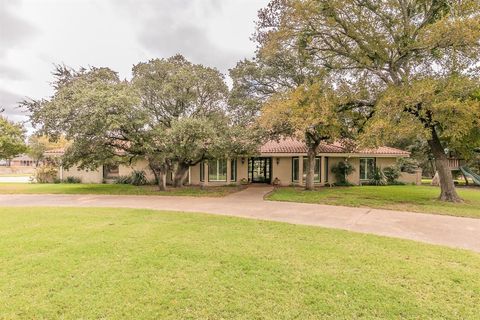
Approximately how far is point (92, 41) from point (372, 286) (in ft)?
64.8

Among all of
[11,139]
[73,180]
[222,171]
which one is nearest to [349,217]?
[222,171]

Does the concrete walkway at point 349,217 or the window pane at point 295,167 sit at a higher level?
the window pane at point 295,167

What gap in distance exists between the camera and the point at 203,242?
6.59 m

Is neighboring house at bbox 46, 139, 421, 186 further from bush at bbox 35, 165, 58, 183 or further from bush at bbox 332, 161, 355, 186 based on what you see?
bush at bbox 35, 165, 58, 183

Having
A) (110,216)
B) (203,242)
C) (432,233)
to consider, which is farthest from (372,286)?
(110,216)

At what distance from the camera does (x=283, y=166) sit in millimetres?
23266

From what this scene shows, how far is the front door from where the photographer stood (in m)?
23.6

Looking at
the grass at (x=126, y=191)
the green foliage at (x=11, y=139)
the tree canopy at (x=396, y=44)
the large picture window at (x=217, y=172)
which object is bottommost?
the grass at (x=126, y=191)

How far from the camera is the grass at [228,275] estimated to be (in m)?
3.74

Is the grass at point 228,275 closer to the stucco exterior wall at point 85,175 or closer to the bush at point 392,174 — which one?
the stucco exterior wall at point 85,175

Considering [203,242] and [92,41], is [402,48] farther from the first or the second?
[92,41]

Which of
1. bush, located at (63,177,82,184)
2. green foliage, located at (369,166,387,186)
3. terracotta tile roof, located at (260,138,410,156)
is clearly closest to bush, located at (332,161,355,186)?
terracotta tile roof, located at (260,138,410,156)

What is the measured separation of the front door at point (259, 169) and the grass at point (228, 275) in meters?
15.9

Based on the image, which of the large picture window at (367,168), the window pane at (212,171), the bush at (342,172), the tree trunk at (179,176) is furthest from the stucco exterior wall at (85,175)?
the large picture window at (367,168)
